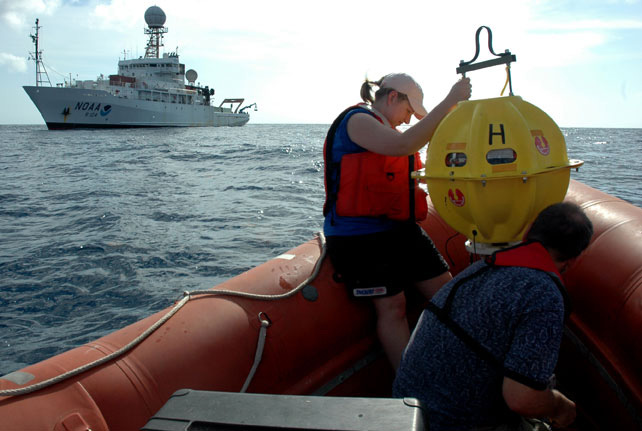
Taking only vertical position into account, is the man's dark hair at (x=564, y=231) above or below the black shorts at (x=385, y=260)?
above

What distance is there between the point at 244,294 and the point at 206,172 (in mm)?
11004

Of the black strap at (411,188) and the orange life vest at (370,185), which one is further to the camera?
the black strap at (411,188)

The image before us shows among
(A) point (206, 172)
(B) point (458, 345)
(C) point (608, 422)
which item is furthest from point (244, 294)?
(A) point (206, 172)

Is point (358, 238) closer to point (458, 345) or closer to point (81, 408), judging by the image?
point (458, 345)

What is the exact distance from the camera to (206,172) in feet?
41.3

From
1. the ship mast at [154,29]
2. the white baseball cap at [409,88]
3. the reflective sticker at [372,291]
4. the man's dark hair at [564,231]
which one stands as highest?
the ship mast at [154,29]

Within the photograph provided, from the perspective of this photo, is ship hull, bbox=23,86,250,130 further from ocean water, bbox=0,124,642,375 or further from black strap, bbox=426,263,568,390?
black strap, bbox=426,263,568,390

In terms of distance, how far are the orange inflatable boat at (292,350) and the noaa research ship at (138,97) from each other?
125 feet

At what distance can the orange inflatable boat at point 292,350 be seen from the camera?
1492mm

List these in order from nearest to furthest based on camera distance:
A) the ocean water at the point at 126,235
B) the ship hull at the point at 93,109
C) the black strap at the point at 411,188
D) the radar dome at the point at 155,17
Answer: the black strap at the point at 411,188 < the ocean water at the point at 126,235 < the ship hull at the point at 93,109 < the radar dome at the point at 155,17

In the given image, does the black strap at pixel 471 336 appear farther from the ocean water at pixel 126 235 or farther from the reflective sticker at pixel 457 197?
the ocean water at pixel 126 235

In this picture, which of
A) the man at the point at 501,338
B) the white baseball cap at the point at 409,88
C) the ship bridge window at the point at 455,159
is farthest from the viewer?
the white baseball cap at the point at 409,88

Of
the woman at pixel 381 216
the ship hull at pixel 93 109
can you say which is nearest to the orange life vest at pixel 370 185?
the woman at pixel 381 216

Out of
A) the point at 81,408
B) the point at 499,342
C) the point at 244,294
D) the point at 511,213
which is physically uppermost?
the point at 511,213
